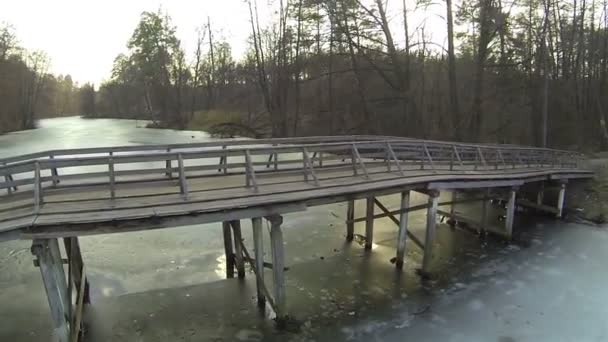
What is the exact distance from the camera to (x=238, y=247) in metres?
9.84

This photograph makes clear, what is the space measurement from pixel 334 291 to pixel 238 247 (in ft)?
8.09

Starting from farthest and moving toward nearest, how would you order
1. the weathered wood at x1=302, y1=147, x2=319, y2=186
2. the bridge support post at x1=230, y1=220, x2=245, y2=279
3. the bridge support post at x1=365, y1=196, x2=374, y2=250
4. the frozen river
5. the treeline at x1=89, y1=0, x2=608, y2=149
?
1. the treeline at x1=89, y1=0, x2=608, y2=149
2. the bridge support post at x1=365, y1=196, x2=374, y2=250
3. the bridge support post at x1=230, y1=220, x2=245, y2=279
4. the weathered wood at x1=302, y1=147, x2=319, y2=186
5. the frozen river

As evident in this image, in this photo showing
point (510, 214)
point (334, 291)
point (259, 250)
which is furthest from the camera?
point (510, 214)

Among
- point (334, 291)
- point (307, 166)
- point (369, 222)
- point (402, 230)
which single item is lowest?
point (334, 291)

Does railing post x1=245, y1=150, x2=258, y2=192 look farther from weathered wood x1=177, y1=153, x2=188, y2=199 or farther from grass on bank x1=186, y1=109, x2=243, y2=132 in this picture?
grass on bank x1=186, y1=109, x2=243, y2=132

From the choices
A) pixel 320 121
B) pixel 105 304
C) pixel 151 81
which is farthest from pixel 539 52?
pixel 151 81

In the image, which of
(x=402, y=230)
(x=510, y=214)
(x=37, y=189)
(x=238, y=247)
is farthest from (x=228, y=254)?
(x=510, y=214)

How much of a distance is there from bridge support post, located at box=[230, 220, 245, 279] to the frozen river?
25 cm

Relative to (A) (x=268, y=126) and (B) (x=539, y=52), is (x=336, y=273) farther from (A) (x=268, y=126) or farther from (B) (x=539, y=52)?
(A) (x=268, y=126)

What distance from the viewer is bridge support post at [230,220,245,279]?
9.70 m

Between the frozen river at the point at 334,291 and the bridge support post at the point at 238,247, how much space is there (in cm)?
25

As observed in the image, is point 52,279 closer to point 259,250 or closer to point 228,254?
point 259,250

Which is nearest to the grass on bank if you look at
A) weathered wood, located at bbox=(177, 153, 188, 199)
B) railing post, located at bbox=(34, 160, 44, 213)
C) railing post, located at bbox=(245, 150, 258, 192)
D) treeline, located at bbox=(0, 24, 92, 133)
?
treeline, located at bbox=(0, 24, 92, 133)

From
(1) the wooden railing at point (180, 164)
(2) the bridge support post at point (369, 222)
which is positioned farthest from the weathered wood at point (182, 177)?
(2) the bridge support post at point (369, 222)
